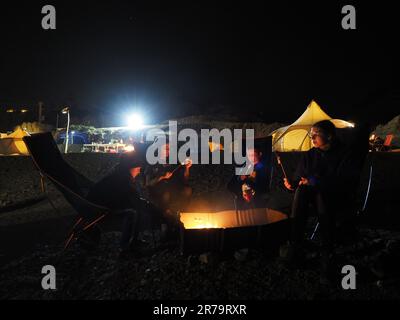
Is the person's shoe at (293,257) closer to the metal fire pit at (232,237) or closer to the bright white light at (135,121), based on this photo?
the metal fire pit at (232,237)

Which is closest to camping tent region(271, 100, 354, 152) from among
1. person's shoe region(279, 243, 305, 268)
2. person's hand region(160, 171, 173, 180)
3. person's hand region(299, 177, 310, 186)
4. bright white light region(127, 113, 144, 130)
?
person's hand region(160, 171, 173, 180)

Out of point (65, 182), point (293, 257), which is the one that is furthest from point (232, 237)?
point (65, 182)

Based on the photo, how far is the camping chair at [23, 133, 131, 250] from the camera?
364 centimetres

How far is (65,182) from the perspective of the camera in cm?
387

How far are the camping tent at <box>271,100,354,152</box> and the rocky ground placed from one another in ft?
27.5

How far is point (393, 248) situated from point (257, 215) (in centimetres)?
158

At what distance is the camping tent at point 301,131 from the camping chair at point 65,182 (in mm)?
9989

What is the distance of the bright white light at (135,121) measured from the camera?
2030 cm

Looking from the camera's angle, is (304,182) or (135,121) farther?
(135,121)

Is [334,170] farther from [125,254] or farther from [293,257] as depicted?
[125,254]

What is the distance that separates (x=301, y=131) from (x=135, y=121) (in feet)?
40.5

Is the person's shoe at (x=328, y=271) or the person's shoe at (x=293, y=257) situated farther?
the person's shoe at (x=293, y=257)

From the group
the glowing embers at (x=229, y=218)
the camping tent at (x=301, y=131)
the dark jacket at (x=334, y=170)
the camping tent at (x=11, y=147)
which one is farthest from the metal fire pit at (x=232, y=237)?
the camping tent at (x=11, y=147)

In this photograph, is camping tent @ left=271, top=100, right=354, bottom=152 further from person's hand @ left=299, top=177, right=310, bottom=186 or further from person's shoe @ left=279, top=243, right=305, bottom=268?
person's shoe @ left=279, top=243, right=305, bottom=268
